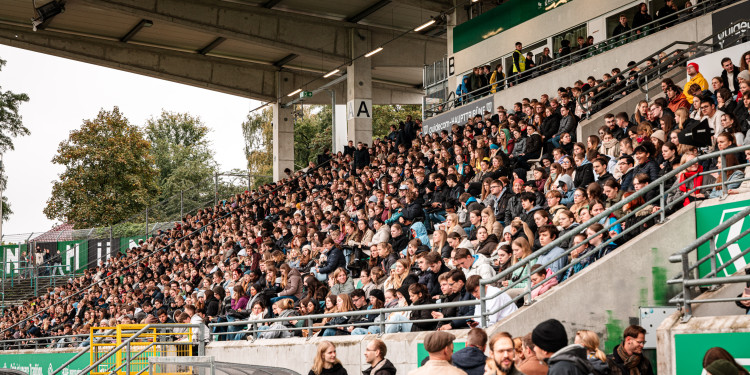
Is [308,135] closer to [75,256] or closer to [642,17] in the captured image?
[75,256]

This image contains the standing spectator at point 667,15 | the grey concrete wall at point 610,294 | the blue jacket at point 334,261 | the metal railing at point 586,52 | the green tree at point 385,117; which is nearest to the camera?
the grey concrete wall at point 610,294

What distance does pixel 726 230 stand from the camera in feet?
31.1

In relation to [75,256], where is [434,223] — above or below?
above

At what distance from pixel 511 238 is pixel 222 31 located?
68.4ft

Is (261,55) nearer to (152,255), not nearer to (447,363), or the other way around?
(152,255)

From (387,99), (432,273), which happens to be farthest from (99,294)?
(432,273)

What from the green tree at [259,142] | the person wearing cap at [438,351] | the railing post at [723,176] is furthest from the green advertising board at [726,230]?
the green tree at [259,142]

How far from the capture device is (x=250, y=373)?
9.31 metres

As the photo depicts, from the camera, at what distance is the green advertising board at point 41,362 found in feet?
66.3

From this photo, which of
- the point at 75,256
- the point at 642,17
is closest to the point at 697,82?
the point at 642,17

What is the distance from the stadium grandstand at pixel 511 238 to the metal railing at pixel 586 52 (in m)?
0.09

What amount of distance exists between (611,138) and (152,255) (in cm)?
2146

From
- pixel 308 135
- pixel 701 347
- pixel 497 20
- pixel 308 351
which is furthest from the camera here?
pixel 308 135

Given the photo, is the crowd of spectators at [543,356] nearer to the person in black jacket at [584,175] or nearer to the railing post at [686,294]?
the railing post at [686,294]
